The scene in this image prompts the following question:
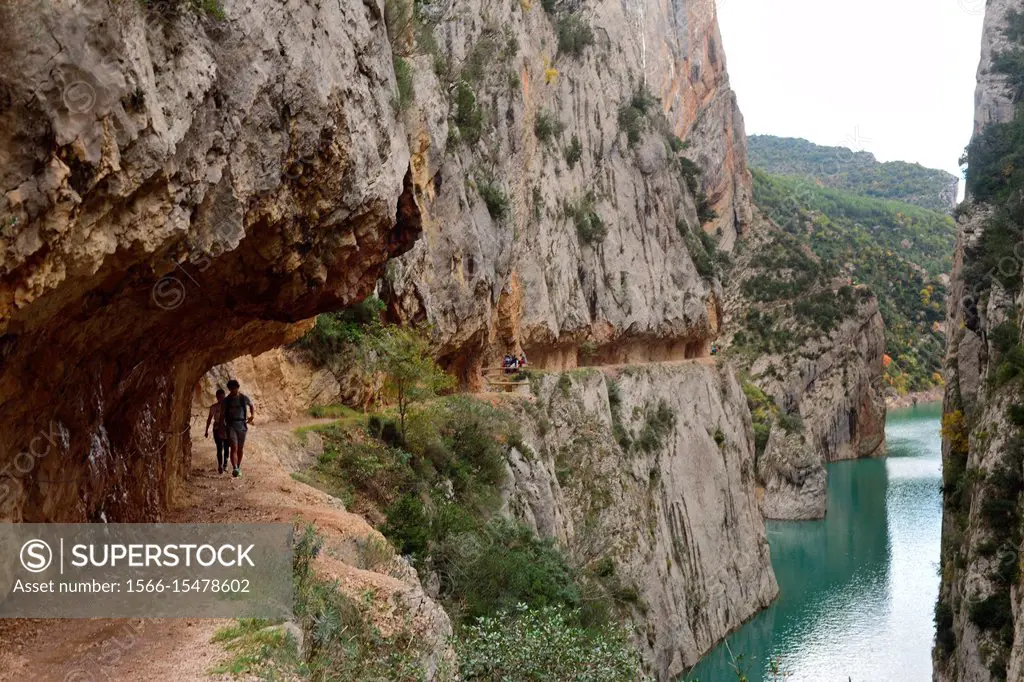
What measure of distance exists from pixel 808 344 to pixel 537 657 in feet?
203

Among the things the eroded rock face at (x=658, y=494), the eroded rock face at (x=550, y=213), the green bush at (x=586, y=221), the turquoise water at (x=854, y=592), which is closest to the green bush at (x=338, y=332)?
the eroded rock face at (x=550, y=213)

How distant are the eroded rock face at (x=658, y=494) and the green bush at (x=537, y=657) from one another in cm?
848

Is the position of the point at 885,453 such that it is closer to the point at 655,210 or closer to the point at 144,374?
the point at 655,210

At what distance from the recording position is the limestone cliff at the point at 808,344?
6781 cm

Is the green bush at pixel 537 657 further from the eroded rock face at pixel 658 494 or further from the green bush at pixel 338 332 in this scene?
the eroded rock face at pixel 658 494

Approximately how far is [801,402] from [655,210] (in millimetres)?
32213

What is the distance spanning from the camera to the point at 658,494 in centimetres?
3225

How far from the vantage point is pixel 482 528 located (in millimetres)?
17578

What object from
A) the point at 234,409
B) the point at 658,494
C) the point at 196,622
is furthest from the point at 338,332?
the point at 658,494

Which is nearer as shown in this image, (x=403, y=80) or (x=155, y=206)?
(x=155, y=206)

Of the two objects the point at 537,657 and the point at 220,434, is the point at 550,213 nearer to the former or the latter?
the point at 220,434

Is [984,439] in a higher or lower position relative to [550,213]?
lower

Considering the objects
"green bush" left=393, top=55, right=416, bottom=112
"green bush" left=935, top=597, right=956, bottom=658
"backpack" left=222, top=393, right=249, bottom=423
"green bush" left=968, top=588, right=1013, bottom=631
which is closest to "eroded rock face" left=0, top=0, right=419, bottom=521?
"green bush" left=393, top=55, right=416, bottom=112

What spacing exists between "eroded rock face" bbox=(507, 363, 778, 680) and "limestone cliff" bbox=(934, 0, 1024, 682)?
757cm
